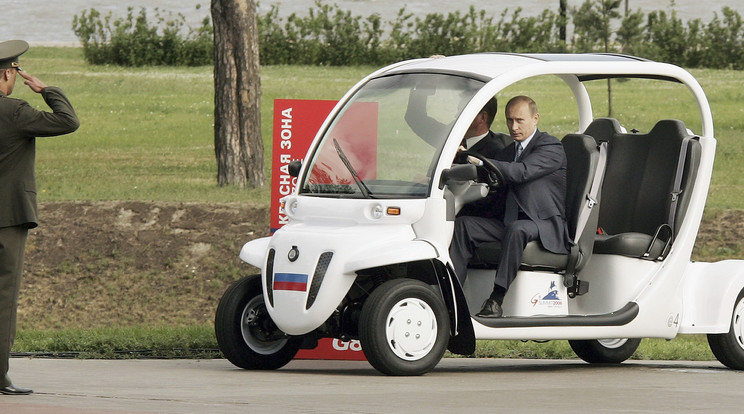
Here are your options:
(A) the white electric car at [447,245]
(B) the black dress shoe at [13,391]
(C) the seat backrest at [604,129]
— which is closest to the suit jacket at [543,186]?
(A) the white electric car at [447,245]

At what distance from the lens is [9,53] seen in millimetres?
8398

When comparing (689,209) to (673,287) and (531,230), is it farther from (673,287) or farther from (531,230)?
(531,230)

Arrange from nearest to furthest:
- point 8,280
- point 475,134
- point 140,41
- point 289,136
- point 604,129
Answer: point 8,280, point 475,134, point 289,136, point 604,129, point 140,41

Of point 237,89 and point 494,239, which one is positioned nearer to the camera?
point 494,239

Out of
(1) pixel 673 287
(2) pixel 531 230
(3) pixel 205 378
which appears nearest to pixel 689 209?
(1) pixel 673 287

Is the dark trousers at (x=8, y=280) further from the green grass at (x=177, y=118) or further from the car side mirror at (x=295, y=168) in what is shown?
the green grass at (x=177, y=118)

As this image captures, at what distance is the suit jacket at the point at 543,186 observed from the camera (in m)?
10.1

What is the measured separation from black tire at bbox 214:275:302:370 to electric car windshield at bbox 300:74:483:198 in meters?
0.76

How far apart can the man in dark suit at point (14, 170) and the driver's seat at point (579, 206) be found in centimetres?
300

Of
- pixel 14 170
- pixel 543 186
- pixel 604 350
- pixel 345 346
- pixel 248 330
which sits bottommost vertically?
pixel 604 350

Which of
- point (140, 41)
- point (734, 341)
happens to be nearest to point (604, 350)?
point (734, 341)

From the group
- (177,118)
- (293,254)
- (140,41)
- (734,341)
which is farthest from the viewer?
(140,41)

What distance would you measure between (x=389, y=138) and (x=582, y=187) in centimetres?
130

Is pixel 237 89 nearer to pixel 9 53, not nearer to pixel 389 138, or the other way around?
pixel 389 138
